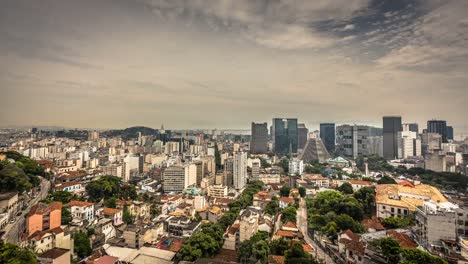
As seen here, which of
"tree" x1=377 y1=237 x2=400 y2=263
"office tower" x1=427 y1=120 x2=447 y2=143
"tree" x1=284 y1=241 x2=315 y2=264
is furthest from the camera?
"office tower" x1=427 y1=120 x2=447 y2=143

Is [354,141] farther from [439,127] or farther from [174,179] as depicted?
[174,179]

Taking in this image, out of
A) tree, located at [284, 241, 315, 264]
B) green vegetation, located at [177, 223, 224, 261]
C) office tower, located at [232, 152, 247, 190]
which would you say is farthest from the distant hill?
tree, located at [284, 241, 315, 264]

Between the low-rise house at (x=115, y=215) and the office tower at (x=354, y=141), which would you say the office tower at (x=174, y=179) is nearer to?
the low-rise house at (x=115, y=215)

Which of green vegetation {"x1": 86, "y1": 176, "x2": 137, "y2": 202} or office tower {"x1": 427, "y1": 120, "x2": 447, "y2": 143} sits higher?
office tower {"x1": 427, "y1": 120, "x2": 447, "y2": 143}

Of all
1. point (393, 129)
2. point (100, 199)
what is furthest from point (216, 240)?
point (393, 129)

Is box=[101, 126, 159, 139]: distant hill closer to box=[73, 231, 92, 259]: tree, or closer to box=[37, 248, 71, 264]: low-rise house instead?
box=[73, 231, 92, 259]: tree

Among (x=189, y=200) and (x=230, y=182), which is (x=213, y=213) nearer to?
(x=189, y=200)

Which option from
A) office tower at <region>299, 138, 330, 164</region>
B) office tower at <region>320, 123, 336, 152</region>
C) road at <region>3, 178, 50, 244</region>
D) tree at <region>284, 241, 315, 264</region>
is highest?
office tower at <region>320, 123, 336, 152</region>
